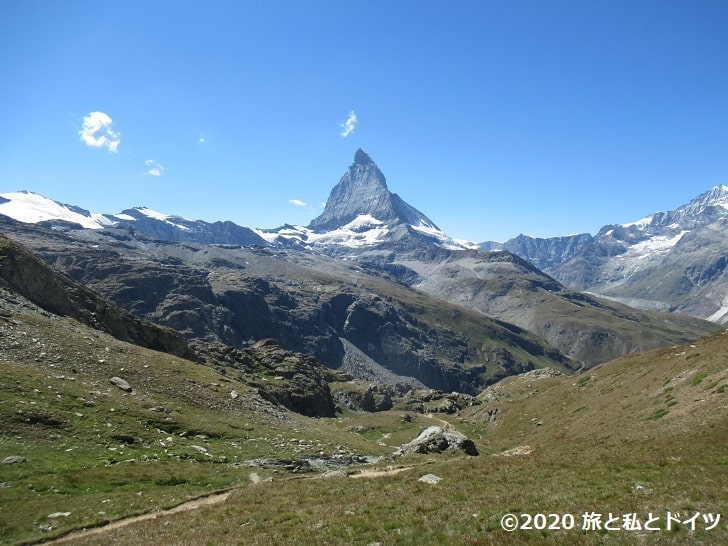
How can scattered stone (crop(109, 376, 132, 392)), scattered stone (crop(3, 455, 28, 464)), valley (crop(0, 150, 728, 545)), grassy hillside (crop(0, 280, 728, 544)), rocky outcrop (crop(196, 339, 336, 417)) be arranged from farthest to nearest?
rocky outcrop (crop(196, 339, 336, 417)), scattered stone (crop(109, 376, 132, 392)), scattered stone (crop(3, 455, 28, 464)), grassy hillside (crop(0, 280, 728, 544)), valley (crop(0, 150, 728, 545))

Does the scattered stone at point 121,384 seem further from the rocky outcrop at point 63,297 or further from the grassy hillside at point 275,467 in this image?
the rocky outcrop at point 63,297

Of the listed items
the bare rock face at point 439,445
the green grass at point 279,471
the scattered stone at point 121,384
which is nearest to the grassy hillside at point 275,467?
the green grass at point 279,471

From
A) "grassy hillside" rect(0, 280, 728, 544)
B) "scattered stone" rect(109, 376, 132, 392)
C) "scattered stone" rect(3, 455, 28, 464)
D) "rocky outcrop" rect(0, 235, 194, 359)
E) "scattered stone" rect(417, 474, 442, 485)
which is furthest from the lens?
"rocky outcrop" rect(0, 235, 194, 359)

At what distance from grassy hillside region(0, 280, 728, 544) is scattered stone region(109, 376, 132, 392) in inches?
34.2

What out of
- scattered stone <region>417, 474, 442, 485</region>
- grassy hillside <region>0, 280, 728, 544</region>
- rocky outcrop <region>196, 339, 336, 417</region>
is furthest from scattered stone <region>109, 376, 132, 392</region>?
rocky outcrop <region>196, 339, 336, 417</region>

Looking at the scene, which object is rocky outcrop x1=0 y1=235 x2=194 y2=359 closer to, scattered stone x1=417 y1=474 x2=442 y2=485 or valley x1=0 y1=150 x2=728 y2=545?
valley x1=0 y1=150 x2=728 y2=545

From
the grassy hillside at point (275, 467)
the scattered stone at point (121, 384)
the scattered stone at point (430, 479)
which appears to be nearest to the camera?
the grassy hillside at point (275, 467)

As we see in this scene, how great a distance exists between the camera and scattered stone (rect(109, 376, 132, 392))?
48.6 meters

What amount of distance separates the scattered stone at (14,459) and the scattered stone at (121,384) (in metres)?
17.5

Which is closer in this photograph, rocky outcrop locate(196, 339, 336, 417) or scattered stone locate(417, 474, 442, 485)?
scattered stone locate(417, 474, 442, 485)

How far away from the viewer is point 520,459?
32.9 m

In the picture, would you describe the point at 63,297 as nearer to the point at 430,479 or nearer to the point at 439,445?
the point at 439,445

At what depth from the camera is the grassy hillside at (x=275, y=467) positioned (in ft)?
66.7

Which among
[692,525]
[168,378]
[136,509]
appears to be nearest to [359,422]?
[168,378]
